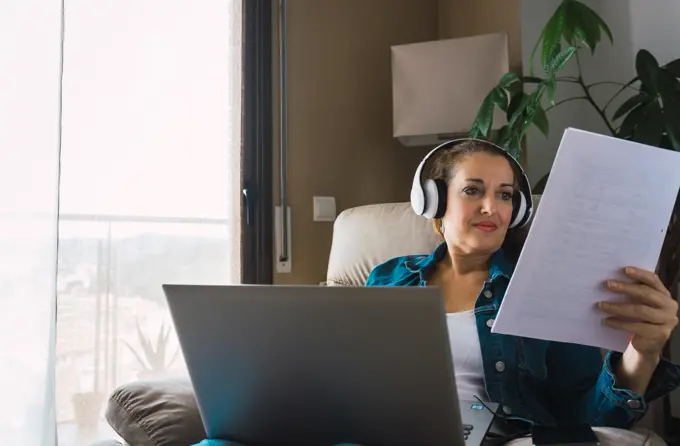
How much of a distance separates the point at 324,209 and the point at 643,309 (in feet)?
4.56

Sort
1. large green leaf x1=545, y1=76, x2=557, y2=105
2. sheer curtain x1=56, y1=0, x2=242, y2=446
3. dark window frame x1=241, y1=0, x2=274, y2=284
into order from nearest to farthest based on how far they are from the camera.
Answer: sheer curtain x1=56, y1=0, x2=242, y2=446
large green leaf x1=545, y1=76, x2=557, y2=105
dark window frame x1=241, y1=0, x2=274, y2=284

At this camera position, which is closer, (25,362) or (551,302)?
(551,302)

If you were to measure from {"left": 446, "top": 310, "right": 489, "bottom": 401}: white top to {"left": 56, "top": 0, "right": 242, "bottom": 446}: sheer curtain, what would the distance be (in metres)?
0.93

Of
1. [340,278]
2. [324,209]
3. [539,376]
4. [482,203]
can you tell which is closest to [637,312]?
[539,376]

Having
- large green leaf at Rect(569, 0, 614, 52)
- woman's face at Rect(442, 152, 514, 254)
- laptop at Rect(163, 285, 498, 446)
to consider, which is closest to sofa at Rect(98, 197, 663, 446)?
woman's face at Rect(442, 152, 514, 254)

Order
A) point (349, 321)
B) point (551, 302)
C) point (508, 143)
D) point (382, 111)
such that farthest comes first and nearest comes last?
point (382, 111) → point (508, 143) → point (551, 302) → point (349, 321)

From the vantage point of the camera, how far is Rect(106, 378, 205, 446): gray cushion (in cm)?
108

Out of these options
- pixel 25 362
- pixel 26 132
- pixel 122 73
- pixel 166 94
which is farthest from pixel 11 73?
pixel 25 362

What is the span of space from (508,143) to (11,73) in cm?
133

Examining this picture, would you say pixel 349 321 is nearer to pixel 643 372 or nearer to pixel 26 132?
pixel 643 372

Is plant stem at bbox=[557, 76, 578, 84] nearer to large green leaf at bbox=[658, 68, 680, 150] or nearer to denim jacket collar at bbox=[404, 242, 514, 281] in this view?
large green leaf at bbox=[658, 68, 680, 150]

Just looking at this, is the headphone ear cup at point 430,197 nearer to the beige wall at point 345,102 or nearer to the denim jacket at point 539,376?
the denim jacket at point 539,376

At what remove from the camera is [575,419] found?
1.16 meters

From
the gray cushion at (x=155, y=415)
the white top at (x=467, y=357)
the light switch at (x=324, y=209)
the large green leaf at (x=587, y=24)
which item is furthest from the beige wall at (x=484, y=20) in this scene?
the gray cushion at (x=155, y=415)
